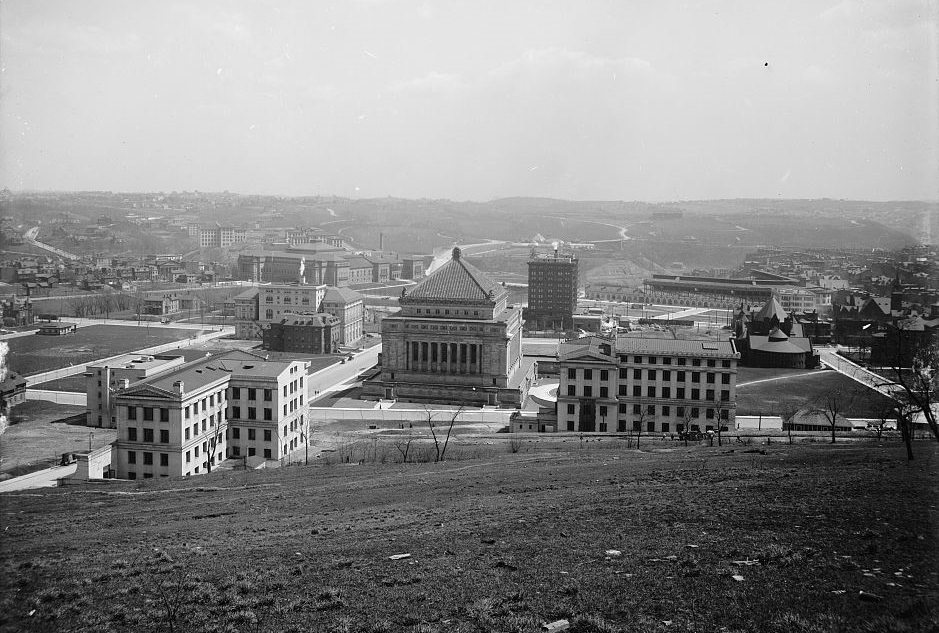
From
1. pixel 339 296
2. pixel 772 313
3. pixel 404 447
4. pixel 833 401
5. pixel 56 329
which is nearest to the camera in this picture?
pixel 404 447

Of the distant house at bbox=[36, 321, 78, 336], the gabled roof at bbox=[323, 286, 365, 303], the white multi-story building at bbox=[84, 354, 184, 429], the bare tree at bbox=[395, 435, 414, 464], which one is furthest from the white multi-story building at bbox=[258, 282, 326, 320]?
the bare tree at bbox=[395, 435, 414, 464]

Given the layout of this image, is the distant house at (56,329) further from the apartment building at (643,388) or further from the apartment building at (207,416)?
the apartment building at (643,388)

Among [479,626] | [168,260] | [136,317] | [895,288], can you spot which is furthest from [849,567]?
[168,260]

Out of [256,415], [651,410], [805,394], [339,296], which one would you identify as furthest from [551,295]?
[256,415]

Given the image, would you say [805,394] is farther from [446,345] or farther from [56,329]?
[56,329]

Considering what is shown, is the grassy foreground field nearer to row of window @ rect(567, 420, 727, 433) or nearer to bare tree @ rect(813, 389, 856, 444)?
row of window @ rect(567, 420, 727, 433)

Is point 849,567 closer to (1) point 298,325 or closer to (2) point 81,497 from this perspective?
(2) point 81,497
